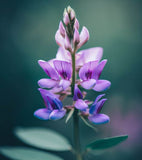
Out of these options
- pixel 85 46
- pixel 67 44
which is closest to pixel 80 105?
pixel 67 44

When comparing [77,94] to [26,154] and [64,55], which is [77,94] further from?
[26,154]

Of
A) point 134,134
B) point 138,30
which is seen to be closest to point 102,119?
point 134,134

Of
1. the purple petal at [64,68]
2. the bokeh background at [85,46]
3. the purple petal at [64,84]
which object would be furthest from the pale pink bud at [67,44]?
the bokeh background at [85,46]

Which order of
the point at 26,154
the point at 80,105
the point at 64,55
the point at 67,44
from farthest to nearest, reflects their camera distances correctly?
the point at 64,55 < the point at 26,154 < the point at 67,44 < the point at 80,105

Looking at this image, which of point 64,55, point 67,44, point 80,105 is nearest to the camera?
point 80,105

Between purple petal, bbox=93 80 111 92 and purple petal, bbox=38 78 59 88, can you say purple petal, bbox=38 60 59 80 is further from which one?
purple petal, bbox=93 80 111 92

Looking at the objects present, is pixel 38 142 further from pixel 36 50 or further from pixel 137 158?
pixel 36 50
